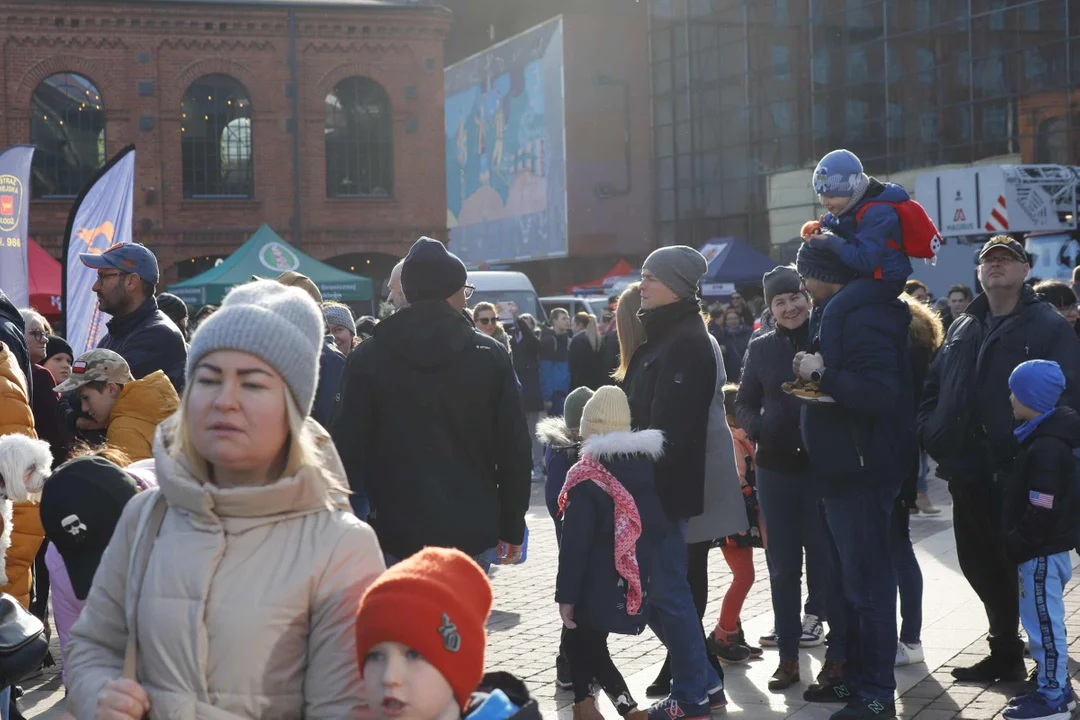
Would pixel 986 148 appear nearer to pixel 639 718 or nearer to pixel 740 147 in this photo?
pixel 740 147

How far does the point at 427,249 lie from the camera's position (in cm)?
550

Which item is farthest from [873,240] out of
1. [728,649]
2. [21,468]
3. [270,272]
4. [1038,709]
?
[270,272]

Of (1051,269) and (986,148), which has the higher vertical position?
(986,148)

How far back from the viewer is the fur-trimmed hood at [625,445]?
5.84 m

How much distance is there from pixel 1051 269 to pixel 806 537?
16.3m

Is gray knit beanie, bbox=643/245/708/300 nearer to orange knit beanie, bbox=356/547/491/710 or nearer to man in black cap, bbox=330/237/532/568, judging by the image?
man in black cap, bbox=330/237/532/568

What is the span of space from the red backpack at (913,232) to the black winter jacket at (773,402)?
1.08 metres

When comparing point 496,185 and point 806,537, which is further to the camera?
point 496,185

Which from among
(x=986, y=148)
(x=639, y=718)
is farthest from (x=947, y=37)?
(x=639, y=718)

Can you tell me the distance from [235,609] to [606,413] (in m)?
3.51

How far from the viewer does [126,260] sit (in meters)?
7.10

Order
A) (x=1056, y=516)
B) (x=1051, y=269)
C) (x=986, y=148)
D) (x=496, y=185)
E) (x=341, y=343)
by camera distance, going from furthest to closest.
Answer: (x=496, y=185) < (x=986, y=148) < (x=1051, y=269) < (x=341, y=343) < (x=1056, y=516)

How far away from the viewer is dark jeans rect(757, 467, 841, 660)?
677cm

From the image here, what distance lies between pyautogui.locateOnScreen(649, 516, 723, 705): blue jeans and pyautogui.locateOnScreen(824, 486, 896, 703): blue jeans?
0.70 metres
